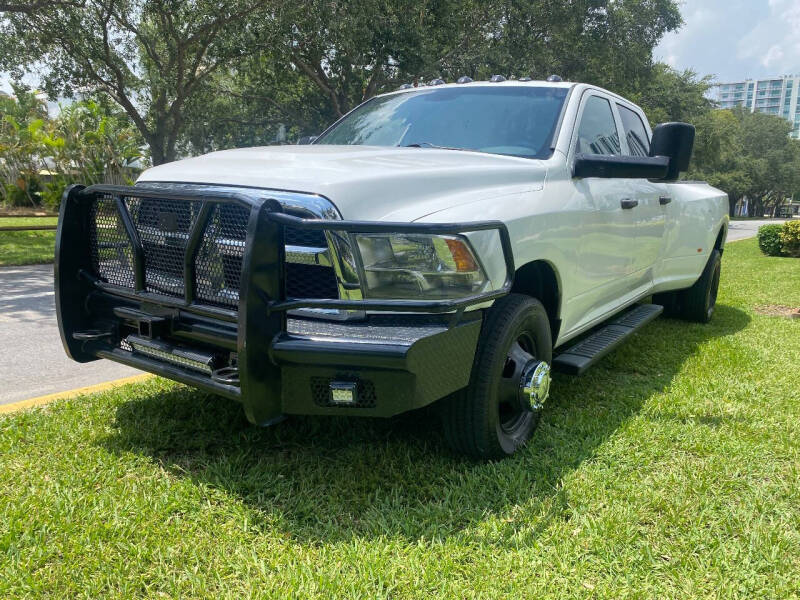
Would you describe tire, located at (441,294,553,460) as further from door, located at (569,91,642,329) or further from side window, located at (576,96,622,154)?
side window, located at (576,96,622,154)

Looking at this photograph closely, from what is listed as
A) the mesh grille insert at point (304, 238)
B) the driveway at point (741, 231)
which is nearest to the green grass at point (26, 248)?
the mesh grille insert at point (304, 238)

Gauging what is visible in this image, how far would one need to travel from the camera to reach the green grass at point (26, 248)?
11067 mm

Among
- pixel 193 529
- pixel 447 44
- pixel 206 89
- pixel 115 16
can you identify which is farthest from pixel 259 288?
pixel 206 89

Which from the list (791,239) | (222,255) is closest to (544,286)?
(222,255)

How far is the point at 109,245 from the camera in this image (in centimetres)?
316

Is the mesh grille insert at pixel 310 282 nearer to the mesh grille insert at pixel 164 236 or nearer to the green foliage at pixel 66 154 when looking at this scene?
the mesh grille insert at pixel 164 236

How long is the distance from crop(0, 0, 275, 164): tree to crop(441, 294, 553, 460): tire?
1238 cm

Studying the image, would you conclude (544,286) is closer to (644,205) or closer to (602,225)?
(602,225)

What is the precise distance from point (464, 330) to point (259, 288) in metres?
0.81

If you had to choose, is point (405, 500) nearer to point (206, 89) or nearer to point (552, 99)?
Result: point (552, 99)

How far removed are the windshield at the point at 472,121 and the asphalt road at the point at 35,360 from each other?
2.30 m

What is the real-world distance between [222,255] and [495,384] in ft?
4.21

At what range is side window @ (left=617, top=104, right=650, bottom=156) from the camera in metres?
4.95

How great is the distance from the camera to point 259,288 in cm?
239
